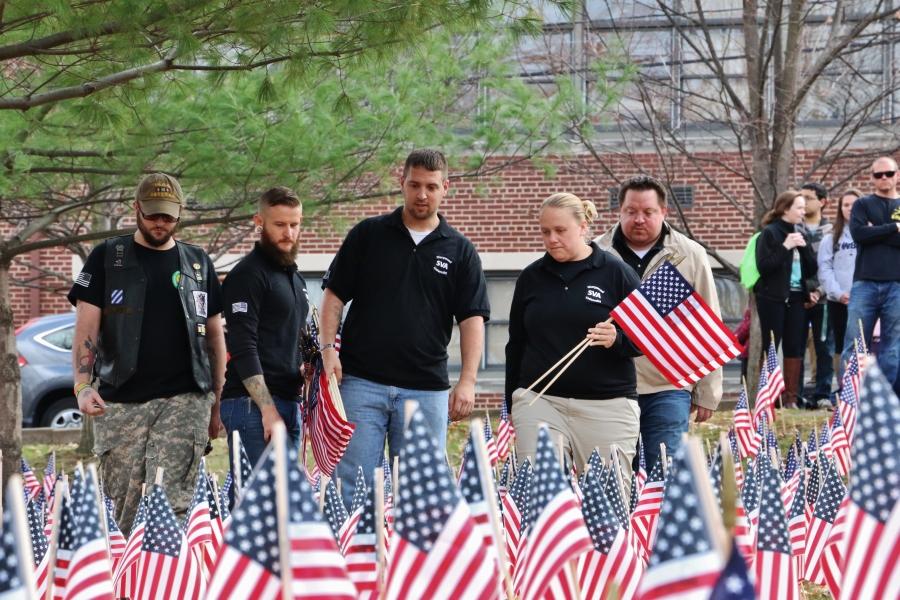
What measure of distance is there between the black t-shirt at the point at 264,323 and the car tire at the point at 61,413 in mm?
9177

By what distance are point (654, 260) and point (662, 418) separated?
813mm

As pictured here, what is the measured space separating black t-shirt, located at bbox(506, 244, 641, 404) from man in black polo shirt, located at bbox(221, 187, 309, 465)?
1080mm

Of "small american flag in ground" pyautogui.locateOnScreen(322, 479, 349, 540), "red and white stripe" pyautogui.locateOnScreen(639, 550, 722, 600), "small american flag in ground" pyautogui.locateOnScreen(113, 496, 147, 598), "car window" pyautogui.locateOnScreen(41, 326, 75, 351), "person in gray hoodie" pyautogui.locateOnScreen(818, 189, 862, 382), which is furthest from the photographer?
"car window" pyautogui.locateOnScreen(41, 326, 75, 351)

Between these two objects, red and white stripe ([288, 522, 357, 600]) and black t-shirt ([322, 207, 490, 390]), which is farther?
black t-shirt ([322, 207, 490, 390])

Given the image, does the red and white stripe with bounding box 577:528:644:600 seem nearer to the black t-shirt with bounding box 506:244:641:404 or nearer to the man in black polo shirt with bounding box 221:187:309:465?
the black t-shirt with bounding box 506:244:641:404

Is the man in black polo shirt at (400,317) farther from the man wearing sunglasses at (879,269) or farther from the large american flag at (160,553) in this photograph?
the man wearing sunglasses at (879,269)

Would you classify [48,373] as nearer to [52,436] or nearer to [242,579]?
[52,436]

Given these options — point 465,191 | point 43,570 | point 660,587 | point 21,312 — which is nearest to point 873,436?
point 660,587

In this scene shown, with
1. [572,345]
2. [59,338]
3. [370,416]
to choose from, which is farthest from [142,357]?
[59,338]

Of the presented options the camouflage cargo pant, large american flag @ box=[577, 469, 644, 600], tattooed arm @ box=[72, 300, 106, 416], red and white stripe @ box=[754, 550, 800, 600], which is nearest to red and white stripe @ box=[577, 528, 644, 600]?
large american flag @ box=[577, 469, 644, 600]

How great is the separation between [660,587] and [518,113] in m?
8.05

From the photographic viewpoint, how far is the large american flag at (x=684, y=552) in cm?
345

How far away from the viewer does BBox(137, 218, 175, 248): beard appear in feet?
21.7

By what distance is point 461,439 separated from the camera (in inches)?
522
